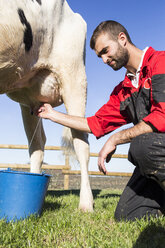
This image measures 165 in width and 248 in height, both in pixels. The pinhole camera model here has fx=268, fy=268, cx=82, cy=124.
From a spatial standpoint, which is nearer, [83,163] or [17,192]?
[17,192]

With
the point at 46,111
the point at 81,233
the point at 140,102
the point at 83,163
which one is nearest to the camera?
the point at 81,233

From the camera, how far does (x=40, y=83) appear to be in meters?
3.00

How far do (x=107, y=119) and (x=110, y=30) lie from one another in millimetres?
802

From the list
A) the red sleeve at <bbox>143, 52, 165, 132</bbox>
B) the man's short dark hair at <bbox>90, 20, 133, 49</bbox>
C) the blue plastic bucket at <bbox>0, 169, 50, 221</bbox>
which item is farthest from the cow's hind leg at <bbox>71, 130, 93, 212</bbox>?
the red sleeve at <bbox>143, 52, 165, 132</bbox>

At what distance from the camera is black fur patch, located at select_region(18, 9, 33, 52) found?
2405 millimetres

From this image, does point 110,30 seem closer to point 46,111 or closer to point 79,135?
point 46,111

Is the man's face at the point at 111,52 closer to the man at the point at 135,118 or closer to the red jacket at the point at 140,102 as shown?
the man at the point at 135,118

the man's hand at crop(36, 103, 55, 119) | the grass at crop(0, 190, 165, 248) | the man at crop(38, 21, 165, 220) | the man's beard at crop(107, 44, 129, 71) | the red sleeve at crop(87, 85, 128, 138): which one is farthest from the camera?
the man's hand at crop(36, 103, 55, 119)

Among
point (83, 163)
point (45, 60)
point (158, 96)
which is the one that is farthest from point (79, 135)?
point (158, 96)

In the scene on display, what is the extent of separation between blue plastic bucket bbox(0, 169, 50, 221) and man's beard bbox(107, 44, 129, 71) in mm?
1104

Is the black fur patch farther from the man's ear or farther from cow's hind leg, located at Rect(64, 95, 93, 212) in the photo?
the man's ear

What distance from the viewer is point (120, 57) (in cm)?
224

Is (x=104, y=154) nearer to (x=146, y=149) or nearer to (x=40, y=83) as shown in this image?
(x=146, y=149)

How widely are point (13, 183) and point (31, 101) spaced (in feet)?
4.70
